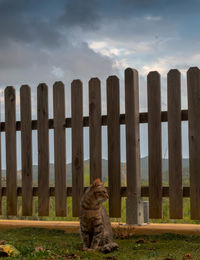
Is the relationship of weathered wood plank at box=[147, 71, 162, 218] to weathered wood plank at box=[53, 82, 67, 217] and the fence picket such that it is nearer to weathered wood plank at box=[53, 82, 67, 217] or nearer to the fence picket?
the fence picket

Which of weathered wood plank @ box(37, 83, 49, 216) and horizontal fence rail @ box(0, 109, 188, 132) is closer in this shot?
horizontal fence rail @ box(0, 109, 188, 132)

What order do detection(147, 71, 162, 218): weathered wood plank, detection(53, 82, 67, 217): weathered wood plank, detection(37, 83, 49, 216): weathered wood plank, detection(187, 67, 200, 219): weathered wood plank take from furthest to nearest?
1. detection(37, 83, 49, 216): weathered wood plank
2. detection(53, 82, 67, 217): weathered wood plank
3. detection(147, 71, 162, 218): weathered wood plank
4. detection(187, 67, 200, 219): weathered wood plank

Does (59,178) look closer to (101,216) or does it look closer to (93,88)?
(93,88)

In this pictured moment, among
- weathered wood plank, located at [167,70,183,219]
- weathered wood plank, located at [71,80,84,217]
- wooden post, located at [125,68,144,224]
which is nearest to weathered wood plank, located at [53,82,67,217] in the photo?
weathered wood plank, located at [71,80,84,217]

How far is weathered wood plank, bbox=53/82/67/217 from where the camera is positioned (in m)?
6.89

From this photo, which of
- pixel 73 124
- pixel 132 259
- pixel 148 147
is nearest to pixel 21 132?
pixel 73 124

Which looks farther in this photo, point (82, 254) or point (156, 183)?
point (156, 183)

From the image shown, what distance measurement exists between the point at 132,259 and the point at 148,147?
2208 mm

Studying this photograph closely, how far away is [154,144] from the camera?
247 inches

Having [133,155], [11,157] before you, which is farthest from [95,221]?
[11,157]

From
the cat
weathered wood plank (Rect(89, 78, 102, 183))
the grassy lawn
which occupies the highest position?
weathered wood plank (Rect(89, 78, 102, 183))

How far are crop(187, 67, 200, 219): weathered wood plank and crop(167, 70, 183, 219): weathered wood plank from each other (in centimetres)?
15

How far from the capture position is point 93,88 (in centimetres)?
667

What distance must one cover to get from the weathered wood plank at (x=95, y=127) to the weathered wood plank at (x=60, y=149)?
0.50 meters
